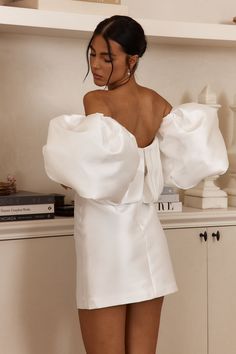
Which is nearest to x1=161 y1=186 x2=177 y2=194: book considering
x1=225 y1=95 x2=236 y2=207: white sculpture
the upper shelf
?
x1=225 y1=95 x2=236 y2=207: white sculpture

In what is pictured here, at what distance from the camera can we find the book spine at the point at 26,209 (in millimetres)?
2867

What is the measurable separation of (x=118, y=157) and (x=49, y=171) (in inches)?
8.1

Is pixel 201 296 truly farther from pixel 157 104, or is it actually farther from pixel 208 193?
pixel 157 104

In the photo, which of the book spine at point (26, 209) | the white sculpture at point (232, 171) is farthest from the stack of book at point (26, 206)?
the white sculpture at point (232, 171)

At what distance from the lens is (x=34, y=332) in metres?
2.87

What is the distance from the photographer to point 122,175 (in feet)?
7.26

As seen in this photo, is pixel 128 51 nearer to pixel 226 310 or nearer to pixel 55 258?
pixel 55 258

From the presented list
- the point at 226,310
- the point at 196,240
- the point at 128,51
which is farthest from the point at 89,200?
the point at 226,310

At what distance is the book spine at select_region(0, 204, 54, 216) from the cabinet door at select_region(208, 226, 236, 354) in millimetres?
698

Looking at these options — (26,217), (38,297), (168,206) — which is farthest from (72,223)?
(168,206)

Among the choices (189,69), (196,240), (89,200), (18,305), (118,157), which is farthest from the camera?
(189,69)

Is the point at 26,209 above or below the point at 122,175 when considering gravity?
below

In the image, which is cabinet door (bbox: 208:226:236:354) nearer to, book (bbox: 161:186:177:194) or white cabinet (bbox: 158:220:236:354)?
white cabinet (bbox: 158:220:236:354)

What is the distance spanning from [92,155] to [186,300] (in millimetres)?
1207
